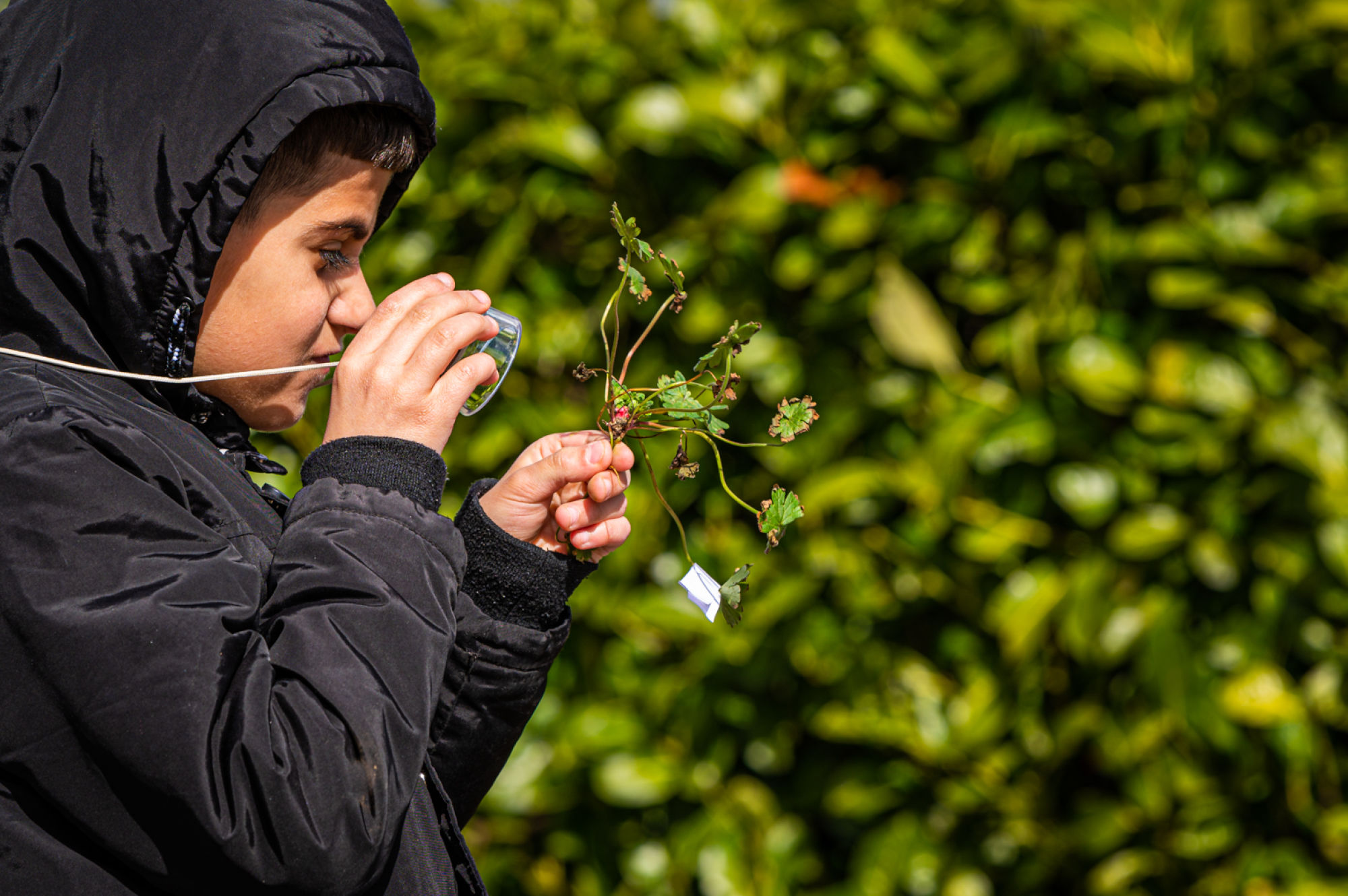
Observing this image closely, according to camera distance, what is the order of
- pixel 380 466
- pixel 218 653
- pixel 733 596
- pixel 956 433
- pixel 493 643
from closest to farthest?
pixel 218 653 → pixel 380 466 → pixel 733 596 → pixel 493 643 → pixel 956 433

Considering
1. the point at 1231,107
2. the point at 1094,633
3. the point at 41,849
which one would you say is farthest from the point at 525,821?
the point at 1231,107

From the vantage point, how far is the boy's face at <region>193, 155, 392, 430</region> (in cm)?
137

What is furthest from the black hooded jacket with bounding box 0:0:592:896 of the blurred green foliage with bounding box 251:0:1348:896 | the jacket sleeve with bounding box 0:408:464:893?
the blurred green foliage with bounding box 251:0:1348:896

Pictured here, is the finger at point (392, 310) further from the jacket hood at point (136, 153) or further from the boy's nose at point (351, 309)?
the jacket hood at point (136, 153)

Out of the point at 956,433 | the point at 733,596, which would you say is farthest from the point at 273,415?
the point at 956,433

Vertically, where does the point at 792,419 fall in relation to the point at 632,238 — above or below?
below

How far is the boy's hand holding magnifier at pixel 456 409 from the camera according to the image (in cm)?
131

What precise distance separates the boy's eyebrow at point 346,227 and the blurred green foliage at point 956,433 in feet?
3.78

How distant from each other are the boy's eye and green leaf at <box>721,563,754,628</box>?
59 centimetres

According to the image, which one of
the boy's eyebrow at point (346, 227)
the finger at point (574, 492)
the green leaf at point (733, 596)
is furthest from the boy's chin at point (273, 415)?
the green leaf at point (733, 596)

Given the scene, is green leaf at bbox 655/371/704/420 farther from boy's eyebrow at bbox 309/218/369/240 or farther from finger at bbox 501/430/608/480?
boy's eyebrow at bbox 309/218/369/240

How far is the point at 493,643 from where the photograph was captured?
148cm

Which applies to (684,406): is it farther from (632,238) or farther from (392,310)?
(392,310)

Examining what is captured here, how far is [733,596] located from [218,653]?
551mm
